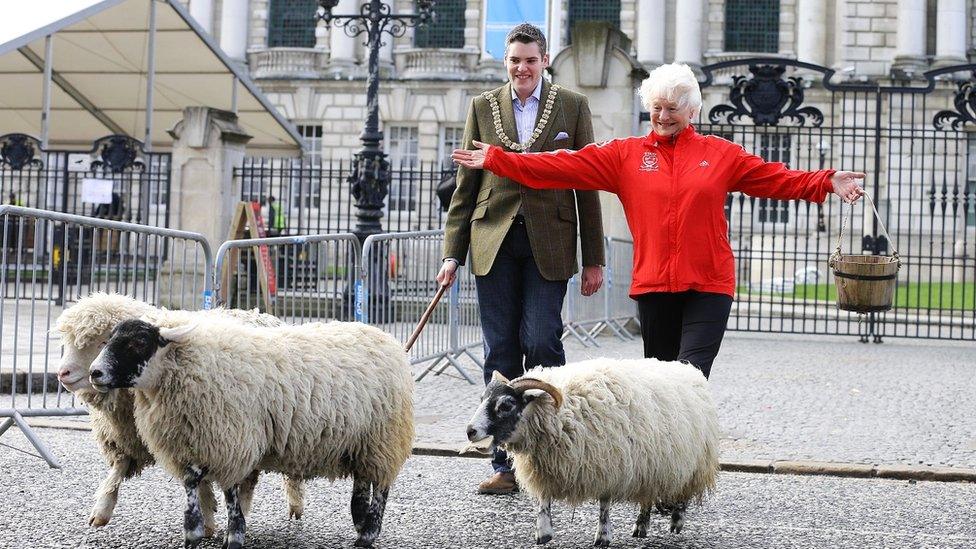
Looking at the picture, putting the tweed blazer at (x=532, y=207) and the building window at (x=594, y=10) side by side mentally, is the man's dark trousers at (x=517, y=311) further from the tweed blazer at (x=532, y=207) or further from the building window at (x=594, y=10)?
the building window at (x=594, y=10)

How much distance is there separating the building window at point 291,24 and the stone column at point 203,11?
2.05 metres

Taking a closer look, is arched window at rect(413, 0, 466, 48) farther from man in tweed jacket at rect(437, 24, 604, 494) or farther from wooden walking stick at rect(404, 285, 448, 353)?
wooden walking stick at rect(404, 285, 448, 353)

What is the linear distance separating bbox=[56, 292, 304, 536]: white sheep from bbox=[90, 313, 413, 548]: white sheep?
0.26 metres

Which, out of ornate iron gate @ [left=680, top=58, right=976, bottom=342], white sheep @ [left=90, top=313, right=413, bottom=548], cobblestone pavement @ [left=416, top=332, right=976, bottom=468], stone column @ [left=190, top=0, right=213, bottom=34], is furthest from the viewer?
stone column @ [left=190, top=0, right=213, bottom=34]

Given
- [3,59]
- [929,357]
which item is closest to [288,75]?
[3,59]

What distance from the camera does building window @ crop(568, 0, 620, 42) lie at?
4053cm

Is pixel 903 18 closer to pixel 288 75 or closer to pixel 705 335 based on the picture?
pixel 288 75

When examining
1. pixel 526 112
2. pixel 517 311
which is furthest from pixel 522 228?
pixel 526 112

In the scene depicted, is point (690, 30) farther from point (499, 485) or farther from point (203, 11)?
point (499, 485)

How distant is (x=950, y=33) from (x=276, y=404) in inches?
1493

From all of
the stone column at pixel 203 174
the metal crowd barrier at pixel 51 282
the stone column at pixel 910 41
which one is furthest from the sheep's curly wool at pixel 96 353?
the stone column at pixel 910 41

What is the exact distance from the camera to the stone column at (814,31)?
3912 cm

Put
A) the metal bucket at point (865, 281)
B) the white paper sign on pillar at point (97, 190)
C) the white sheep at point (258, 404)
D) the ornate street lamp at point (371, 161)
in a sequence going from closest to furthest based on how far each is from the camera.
→ 1. the white sheep at point (258, 404)
2. the metal bucket at point (865, 281)
3. the ornate street lamp at point (371, 161)
4. the white paper sign on pillar at point (97, 190)

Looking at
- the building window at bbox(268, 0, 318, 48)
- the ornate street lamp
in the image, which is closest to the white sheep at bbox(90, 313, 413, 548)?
the ornate street lamp
